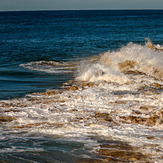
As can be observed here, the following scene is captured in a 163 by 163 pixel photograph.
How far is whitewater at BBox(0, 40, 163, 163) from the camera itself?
533cm

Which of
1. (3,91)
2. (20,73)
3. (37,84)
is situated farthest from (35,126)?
(20,73)

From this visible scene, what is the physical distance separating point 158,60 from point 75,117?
280 inches

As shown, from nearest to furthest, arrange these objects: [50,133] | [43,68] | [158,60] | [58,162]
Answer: [58,162]
[50,133]
[158,60]
[43,68]

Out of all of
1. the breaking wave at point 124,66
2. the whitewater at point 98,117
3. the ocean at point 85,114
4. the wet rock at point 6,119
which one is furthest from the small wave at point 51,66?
the wet rock at point 6,119

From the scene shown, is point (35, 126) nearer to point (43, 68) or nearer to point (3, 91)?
point (3, 91)

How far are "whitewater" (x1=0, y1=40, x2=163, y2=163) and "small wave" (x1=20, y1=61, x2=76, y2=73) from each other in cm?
283

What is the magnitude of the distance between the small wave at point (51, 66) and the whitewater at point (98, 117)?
283 cm

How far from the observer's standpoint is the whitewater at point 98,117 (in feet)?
17.5

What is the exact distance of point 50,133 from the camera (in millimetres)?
6109

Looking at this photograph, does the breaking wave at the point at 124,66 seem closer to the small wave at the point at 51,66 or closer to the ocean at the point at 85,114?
the ocean at the point at 85,114

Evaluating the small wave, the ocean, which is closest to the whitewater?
the ocean

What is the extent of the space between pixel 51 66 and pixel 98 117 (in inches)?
344

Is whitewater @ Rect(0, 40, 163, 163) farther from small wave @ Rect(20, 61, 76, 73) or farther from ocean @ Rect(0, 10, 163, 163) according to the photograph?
small wave @ Rect(20, 61, 76, 73)

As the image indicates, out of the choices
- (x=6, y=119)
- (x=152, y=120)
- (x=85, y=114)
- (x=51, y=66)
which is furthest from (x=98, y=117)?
(x=51, y=66)
